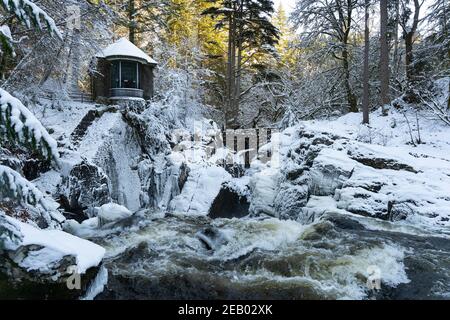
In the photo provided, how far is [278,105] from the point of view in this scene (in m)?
22.3

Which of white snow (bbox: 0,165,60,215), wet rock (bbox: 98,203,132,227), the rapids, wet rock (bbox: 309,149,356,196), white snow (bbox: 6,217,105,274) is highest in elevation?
white snow (bbox: 0,165,60,215)

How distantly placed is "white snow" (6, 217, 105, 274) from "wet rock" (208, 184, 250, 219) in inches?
260

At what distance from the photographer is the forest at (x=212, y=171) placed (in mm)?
4660

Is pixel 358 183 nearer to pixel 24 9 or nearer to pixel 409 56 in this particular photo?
pixel 24 9

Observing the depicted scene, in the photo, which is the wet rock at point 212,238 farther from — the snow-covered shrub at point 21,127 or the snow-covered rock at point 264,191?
the snow-covered shrub at point 21,127

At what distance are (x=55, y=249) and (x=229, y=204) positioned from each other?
811cm

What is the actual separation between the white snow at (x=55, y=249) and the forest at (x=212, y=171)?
20 mm

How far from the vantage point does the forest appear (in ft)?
15.3

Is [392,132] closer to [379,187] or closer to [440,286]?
[379,187]

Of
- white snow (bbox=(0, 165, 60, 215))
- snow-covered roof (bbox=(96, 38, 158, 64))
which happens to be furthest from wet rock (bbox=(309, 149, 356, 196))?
snow-covered roof (bbox=(96, 38, 158, 64))

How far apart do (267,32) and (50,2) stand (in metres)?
12.4

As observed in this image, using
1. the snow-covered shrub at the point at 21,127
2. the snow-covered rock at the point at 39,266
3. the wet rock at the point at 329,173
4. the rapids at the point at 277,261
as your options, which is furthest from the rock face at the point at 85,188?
the snow-covered shrub at the point at 21,127

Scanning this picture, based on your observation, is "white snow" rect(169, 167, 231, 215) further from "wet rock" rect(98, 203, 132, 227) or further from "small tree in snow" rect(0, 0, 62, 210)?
"small tree in snow" rect(0, 0, 62, 210)
